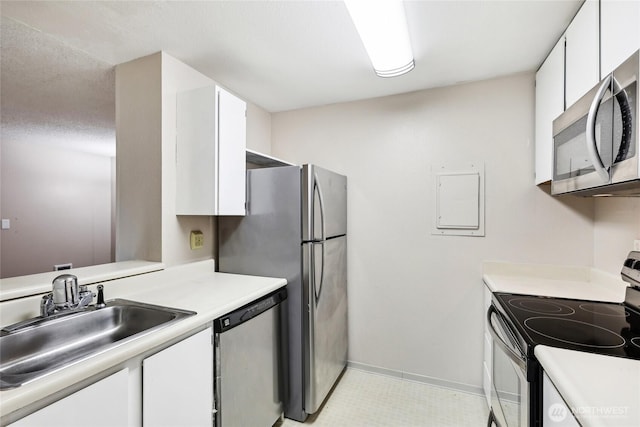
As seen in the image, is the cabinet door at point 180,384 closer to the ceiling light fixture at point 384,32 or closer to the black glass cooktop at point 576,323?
the black glass cooktop at point 576,323

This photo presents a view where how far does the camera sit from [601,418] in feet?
2.00

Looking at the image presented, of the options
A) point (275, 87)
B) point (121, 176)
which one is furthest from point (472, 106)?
point (121, 176)

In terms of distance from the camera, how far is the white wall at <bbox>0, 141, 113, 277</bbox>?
3.87 meters

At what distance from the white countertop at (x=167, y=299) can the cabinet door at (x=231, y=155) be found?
18.1 inches

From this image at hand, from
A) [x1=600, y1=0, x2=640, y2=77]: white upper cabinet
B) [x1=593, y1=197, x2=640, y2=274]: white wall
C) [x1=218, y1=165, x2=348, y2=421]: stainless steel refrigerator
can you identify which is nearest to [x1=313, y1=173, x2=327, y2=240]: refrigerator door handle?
[x1=218, y1=165, x2=348, y2=421]: stainless steel refrigerator

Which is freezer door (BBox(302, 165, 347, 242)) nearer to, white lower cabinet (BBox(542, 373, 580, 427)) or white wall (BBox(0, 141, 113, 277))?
white lower cabinet (BBox(542, 373, 580, 427))

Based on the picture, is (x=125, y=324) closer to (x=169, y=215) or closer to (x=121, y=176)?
(x=169, y=215)

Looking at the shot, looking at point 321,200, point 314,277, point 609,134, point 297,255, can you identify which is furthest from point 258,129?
point 609,134

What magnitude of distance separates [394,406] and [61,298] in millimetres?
2021

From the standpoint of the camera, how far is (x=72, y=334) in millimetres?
1224

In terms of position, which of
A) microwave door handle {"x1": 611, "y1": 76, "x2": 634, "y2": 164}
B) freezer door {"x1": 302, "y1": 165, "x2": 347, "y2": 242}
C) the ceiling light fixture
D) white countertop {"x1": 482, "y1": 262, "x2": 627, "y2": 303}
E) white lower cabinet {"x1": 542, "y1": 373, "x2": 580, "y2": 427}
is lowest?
white lower cabinet {"x1": 542, "y1": 373, "x2": 580, "y2": 427}

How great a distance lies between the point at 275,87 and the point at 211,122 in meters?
0.76

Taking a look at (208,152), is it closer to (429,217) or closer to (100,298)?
(100,298)

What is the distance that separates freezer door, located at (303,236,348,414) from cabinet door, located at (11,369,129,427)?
107cm
